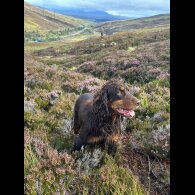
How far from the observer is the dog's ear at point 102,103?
557 cm

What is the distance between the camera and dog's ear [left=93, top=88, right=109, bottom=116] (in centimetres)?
557

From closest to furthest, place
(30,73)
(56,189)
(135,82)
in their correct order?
(56,189) → (135,82) → (30,73)

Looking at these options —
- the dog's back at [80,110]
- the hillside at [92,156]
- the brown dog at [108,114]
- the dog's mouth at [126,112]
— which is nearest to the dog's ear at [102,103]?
the brown dog at [108,114]

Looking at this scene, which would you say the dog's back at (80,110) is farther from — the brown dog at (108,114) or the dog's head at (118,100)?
the dog's head at (118,100)

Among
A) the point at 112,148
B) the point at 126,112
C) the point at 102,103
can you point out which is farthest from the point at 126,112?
the point at 112,148

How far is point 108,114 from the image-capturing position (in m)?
5.59

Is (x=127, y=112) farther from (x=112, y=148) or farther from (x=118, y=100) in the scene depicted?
(x=112, y=148)

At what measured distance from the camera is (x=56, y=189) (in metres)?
4.38

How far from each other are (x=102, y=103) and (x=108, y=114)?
19 centimetres

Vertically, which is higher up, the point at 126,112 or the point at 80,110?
the point at 126,112
